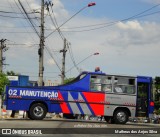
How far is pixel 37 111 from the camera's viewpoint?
20.7m

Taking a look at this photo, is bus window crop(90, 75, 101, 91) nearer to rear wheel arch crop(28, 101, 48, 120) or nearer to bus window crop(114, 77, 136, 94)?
bus window crop(114, 77, 136, 94)

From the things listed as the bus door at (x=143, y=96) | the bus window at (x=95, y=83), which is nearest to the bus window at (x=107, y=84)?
the bus window at (x=95, y=83)

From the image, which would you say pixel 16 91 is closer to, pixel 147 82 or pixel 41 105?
pixel 41 105

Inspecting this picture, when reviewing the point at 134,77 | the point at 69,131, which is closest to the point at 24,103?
the point at 134,77

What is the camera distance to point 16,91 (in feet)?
66.3

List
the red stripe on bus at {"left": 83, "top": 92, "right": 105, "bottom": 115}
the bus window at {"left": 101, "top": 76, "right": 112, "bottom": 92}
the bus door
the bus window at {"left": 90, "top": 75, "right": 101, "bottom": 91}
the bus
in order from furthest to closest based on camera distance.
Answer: the bus door
the bus window at {"left": 101, "top": 76, "right": 112, "bottom": 92}
the bus window at {"left": 90, "top": 75, "right": 101, "bottom": 91}
the red stripe on bus at {"left": 83, "top": 92, "right": 105, "bottom": 115}
the bus

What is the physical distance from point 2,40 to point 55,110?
5109 centimetres

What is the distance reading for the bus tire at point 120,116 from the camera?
2128cm

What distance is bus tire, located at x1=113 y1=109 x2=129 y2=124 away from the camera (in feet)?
69.8

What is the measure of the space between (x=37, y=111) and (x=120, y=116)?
418 cm

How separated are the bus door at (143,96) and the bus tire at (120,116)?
2.29ft

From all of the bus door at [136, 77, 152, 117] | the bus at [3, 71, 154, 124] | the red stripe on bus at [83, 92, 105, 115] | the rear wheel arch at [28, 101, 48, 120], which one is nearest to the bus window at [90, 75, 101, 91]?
the bus at [3, 71, 154, 124]

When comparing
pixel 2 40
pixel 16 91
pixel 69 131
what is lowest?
pixel 69 131

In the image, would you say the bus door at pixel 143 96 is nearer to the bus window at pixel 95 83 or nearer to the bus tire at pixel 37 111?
the bus window at pixel 95 83
